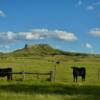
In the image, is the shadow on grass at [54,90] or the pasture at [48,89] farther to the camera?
the shadow on grass at [54,90]

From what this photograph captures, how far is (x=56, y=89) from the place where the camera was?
26969 mm

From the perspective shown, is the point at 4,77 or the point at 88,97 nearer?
the point at 88,97

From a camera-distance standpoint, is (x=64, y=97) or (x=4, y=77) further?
(x=4, y=77)

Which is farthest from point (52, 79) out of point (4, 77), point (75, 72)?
point (4, 77)

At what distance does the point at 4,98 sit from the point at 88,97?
5031mm

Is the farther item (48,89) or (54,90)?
(48,89)

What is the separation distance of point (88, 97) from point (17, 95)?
14.0 ft

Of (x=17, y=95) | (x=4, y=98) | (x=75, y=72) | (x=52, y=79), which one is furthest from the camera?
(x=75, y=72)

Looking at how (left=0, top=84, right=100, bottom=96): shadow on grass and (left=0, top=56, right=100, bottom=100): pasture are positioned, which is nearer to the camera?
(left=0, top=56, right=100, bottom=100): pasture

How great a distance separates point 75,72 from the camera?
1570 inches

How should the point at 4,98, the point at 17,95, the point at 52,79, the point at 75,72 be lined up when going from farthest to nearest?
the point at 75,72, the point at 52,79, the point at 17,95, the point at 4,98

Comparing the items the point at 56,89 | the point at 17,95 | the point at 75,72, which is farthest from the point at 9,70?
the point at 17,95

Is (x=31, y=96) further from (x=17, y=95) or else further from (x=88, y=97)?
(x=88, y=97)

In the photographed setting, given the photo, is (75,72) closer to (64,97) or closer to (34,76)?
(34,76)
